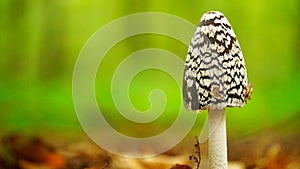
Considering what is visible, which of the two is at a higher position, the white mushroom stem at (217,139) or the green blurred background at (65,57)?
the green blurred background at (65,57)

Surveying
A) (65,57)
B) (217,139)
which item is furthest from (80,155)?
(217,139)

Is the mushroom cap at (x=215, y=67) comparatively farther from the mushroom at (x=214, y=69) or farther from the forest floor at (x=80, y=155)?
the forest floor at (x=80, y=155)

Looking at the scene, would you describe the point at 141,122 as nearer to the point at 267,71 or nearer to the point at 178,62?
the point at 178,62

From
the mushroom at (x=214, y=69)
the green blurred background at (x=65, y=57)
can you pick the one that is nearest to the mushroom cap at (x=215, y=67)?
the mushroom at (x=214, y=69)

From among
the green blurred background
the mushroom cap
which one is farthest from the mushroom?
the green blurred background

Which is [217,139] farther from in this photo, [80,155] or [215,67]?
[80,155]

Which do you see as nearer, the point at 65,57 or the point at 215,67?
the point at 215,67
